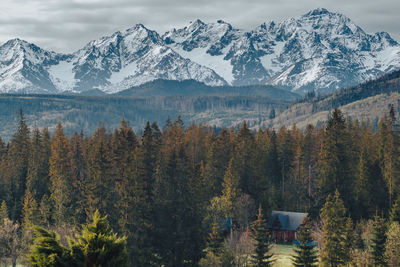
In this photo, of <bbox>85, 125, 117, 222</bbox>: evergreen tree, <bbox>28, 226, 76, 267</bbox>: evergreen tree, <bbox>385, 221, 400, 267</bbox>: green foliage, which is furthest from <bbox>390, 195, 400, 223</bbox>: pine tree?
<bbox>28, 226, 76, 267</bbox>: evergreen tree

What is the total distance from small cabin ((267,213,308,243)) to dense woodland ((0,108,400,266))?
210cm

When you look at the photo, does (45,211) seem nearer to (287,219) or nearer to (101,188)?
(101,188)

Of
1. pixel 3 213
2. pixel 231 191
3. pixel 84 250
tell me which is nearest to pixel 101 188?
pixel 3 213

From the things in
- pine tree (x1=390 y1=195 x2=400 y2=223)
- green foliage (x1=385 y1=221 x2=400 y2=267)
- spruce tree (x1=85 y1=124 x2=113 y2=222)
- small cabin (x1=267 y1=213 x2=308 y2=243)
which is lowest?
small cabin (x1=267 y1=213 x2=308 y2=243)

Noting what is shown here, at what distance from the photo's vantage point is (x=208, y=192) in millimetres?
87938

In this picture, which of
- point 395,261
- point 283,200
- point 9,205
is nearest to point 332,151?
point 283,200

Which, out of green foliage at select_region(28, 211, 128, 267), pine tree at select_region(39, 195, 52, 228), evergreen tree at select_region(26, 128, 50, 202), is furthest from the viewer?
A: evergreen tree at select_region(26, 128, 50, 202)

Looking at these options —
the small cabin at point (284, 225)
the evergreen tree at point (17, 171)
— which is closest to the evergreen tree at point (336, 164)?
the small cabin at point (284, 225)

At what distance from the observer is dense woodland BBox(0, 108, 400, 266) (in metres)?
62.4

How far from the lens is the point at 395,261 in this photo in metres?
57.1

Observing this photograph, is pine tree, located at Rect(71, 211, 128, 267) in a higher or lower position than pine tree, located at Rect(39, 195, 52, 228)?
higher

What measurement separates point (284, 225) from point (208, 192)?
14.8 metres

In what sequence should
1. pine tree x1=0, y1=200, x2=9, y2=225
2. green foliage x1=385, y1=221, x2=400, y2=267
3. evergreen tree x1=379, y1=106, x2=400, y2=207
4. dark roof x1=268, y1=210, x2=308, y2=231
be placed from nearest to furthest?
green foliage x1=385, y1=221, x2=400, y2=267 < pine tree x1=0, y1=200, x2=9, y2=225 < evergreen tree x1=379, y1=106, x2=400, y2=207 < dark roof x1=268, y1=210, x2=308, y2=231

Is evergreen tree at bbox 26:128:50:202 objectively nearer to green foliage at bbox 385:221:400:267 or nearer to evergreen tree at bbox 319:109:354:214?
evergreen tree at bbox 319:109:354:214
